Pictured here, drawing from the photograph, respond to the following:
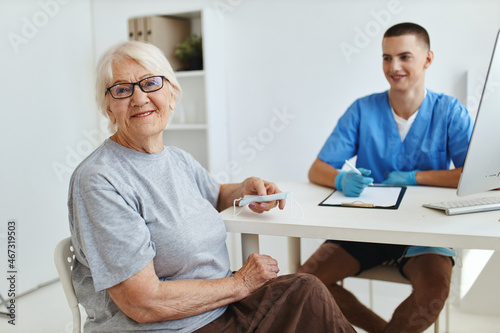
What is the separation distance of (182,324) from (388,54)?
1426 millimetres

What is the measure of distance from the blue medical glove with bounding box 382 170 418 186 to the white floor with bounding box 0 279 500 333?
2.41 ft

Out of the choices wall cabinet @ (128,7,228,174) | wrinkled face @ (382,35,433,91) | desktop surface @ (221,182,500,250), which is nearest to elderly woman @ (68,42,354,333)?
desktop surface @ (221,182,500,250)

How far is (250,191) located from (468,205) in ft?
2.11

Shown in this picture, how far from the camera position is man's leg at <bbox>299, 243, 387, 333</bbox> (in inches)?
62.8

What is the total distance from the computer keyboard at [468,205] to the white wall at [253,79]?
1168 millimetres

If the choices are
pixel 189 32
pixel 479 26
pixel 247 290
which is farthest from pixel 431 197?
pixel 189 32

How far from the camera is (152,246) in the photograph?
107 cm

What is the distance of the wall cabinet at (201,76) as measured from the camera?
276 centimetres

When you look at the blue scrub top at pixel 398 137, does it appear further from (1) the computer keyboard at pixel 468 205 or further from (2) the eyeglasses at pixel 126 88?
(2) the eyeglasses at pixel 126 88

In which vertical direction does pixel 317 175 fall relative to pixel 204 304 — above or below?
above

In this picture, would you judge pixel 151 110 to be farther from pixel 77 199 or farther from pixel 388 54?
pixel 388 54

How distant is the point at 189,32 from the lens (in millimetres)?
3010

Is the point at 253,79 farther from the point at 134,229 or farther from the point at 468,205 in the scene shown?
the point at 134,229

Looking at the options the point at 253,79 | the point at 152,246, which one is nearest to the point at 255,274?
the point at 152,246
